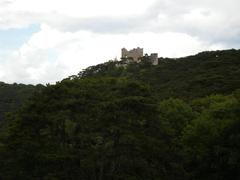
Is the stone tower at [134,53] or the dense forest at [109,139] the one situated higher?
the stone tower at [134,53]

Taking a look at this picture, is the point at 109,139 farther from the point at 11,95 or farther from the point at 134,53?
the point at 134,53

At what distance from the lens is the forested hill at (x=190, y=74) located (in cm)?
6134

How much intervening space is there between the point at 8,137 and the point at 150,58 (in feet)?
297

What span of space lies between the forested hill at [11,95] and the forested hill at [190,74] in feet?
36.4

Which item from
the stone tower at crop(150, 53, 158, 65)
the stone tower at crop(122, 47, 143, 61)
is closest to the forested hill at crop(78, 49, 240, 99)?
the stone tower at crop(150, 53, 158, 65)

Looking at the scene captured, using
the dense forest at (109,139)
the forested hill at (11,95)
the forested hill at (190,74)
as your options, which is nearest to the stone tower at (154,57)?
the forested hill at (190,74)

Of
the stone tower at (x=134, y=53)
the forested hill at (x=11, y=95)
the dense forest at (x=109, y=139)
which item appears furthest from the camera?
the stone tower at (x=134, y=53)

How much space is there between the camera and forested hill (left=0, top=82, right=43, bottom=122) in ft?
266

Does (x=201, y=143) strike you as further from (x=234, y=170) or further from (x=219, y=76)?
(x=219, y=76)

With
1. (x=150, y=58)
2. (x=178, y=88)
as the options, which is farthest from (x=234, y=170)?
(x=150, y=58)

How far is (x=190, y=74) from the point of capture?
8331 cm

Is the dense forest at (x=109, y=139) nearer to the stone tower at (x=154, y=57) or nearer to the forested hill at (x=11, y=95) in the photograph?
the forested hill at (x=11, y=95)

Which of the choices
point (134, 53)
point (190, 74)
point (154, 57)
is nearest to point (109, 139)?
point (190, 74)

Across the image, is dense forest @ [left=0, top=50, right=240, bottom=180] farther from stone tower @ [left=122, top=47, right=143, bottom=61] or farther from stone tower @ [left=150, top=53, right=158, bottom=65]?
stone tower @ [left=122, top=47, right=143, bottom=61]
